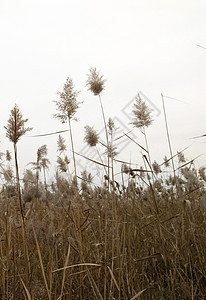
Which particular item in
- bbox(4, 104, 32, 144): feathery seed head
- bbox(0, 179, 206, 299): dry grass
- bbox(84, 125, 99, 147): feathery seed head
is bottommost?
bbox(0, 179, 206, 299): dry grass

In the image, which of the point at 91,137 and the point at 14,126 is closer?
→ the point at 14,126

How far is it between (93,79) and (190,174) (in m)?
1.35

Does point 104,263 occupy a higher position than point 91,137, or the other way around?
point 91,137

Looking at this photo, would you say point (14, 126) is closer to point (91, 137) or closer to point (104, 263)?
point (104, 263)

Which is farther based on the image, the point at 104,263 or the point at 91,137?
the point at 91,137

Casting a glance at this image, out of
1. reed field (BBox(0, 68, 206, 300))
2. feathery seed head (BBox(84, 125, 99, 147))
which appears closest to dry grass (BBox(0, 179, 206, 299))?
reed field (BBox(0, 68, 206, 300))

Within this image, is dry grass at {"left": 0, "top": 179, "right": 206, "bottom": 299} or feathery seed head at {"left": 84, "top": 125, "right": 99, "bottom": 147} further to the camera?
feathery seed head at {"left": 84, "top": 125, "right": 99, "bottom": 147}

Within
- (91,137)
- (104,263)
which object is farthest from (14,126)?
(91,137)

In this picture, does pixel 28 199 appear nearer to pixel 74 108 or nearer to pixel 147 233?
pixel 74 108

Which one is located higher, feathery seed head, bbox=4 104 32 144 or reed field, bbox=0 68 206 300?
feathery seed head, bbox=4 104 32 144

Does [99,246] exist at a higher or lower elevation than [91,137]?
lower

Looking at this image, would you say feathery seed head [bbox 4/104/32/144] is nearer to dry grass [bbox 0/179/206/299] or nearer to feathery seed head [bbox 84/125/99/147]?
dry grass [bbox 0/179/206/299]

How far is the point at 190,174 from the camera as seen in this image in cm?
298

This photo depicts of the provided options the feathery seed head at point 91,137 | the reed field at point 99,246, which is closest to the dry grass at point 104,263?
the reed field at point 99,246
